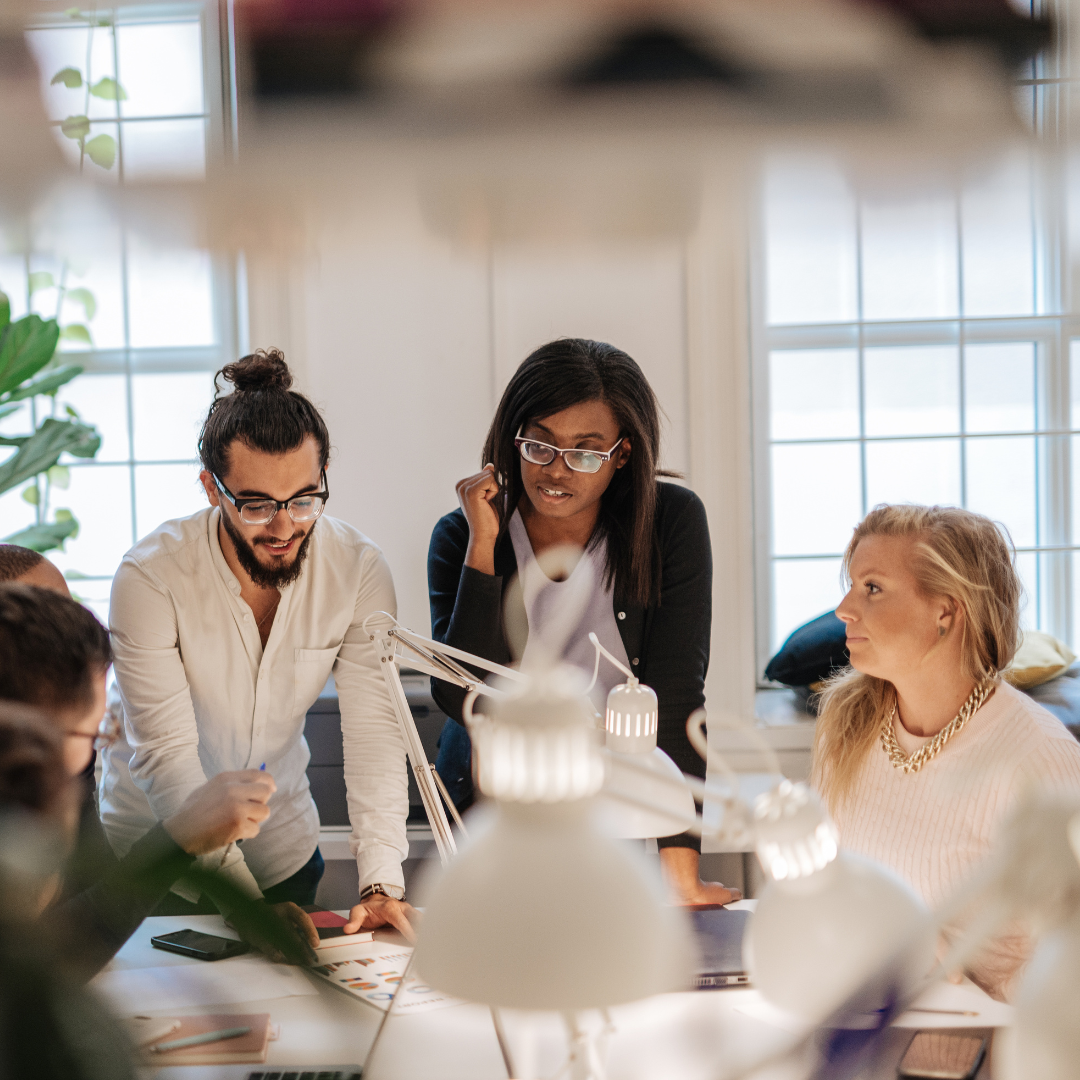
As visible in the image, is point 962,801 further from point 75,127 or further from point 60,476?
point 60,476

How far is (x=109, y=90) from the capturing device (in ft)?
0.68

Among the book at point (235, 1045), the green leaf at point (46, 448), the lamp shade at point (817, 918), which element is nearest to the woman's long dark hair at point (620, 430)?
the book at point (235, 1045)

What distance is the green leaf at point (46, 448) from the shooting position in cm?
275

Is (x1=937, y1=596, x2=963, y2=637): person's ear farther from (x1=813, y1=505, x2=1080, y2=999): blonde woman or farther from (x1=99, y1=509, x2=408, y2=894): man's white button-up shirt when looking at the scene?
(x1=99, y1=509, x2=408, y2=894): man's white button-up shirt

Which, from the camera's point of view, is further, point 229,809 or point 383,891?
point 383,891

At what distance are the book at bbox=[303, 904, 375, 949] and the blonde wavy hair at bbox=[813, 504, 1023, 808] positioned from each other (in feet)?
2.57

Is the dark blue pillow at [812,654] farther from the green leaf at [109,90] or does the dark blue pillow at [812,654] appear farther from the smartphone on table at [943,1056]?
the green leaf at [109,90]

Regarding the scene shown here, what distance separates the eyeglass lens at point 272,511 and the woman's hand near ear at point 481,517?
0.95 feet

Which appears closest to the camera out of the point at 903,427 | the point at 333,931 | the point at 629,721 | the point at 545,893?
the point at 545,893

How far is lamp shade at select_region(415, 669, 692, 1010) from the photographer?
0.35m

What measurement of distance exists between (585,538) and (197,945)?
93 centimetres

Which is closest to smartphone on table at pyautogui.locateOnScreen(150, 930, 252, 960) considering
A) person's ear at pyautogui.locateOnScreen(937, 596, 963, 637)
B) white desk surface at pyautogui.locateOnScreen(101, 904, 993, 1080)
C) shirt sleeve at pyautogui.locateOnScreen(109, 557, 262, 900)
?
white desk surface at pyautogui.locateOnScreen(101, 904, 993, 1080)

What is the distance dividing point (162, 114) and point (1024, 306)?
12.1 feet

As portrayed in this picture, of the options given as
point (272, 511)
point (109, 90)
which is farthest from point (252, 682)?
point (109, 90)
